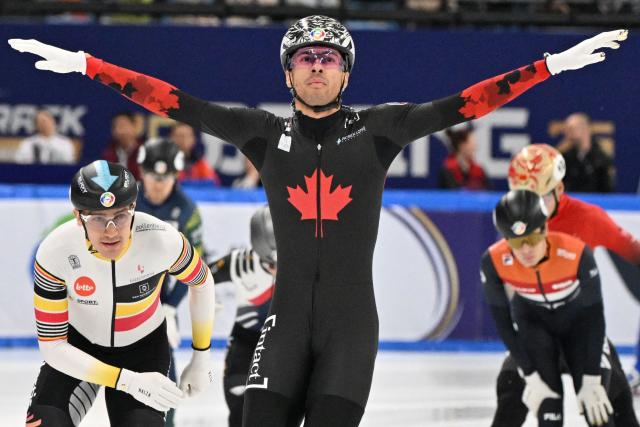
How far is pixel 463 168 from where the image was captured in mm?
11305

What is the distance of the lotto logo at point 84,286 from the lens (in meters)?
4.98

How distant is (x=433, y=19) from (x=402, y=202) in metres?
3.24

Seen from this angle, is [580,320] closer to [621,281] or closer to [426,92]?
[621,281]

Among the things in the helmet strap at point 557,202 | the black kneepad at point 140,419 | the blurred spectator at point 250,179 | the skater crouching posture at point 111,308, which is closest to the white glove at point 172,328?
the skater crouching posture at point 111,308

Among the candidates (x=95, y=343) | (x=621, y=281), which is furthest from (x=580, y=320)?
(x=621, y=281)

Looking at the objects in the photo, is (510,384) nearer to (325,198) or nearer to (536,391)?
(536,391)

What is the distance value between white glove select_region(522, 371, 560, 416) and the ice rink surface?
1554mm

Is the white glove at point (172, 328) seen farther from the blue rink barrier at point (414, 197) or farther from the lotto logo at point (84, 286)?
the blue rink barrier at point (414, 197)

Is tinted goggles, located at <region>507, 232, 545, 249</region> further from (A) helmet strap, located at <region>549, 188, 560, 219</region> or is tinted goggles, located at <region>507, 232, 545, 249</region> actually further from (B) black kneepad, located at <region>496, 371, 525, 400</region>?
(A) helmet strap, located at <region>549, 188, 560, 219</region>

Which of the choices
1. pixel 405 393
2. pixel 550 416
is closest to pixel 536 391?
pixel 550 416

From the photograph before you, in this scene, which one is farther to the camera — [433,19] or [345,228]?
[433,19]

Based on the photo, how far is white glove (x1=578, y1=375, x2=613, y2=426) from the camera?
5.85 m

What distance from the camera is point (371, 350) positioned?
4523 mm

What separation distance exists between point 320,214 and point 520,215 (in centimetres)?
170
